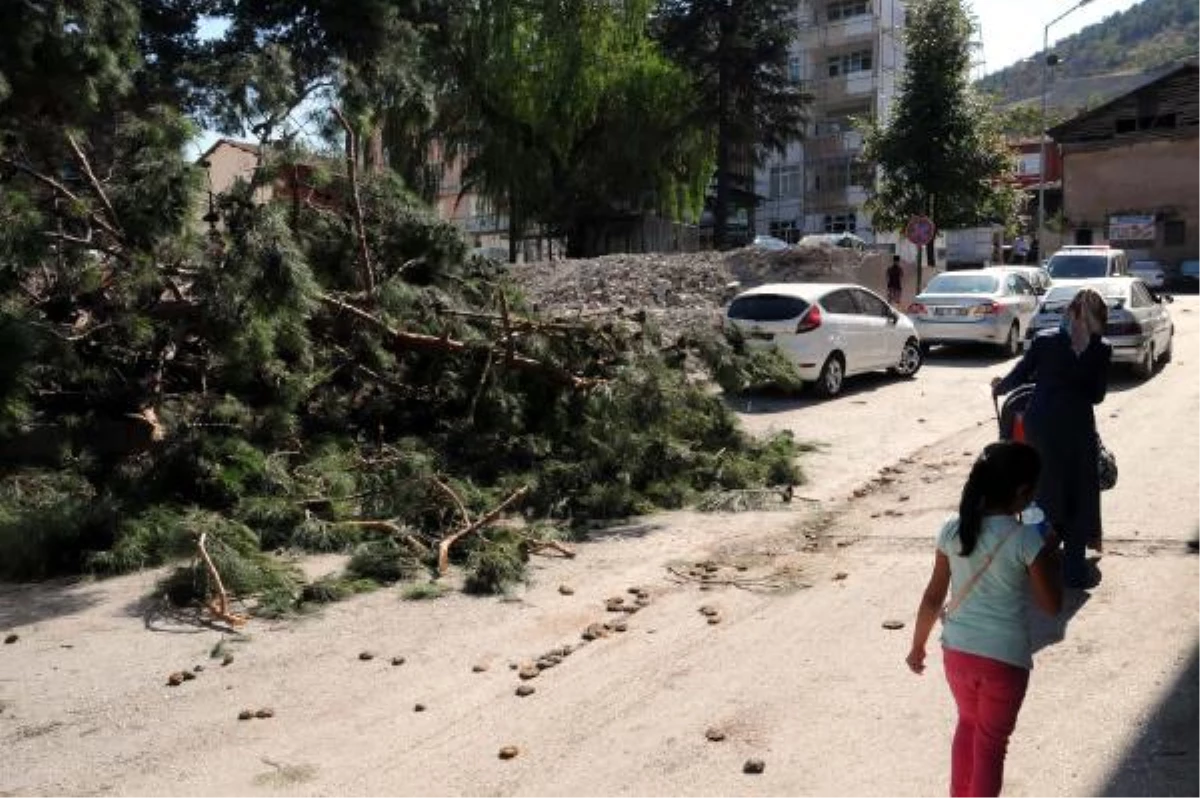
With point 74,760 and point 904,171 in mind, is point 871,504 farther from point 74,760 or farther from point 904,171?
point 904,171

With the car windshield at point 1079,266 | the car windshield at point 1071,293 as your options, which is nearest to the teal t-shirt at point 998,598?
the car windshield at point 1071,293

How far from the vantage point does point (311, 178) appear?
34.0 ft

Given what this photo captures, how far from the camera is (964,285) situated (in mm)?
21797

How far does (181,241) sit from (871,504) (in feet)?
20.3

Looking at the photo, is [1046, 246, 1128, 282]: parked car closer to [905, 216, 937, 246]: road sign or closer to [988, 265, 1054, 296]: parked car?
[988, 265, 1054, 296]: parked car

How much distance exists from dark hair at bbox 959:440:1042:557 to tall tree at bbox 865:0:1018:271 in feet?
100

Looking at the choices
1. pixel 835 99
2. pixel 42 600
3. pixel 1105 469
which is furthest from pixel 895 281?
pixel 835 99

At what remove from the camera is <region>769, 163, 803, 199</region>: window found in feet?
236

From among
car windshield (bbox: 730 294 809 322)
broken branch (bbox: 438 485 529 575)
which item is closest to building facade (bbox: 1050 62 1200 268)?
car windshield (bbox: 730 294 809 322)

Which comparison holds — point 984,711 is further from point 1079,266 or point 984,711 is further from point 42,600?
point 1079,266

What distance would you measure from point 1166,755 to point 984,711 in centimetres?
144

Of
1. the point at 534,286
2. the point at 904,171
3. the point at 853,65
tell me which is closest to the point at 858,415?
the point at 534,286

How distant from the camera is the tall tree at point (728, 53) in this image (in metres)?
43.0

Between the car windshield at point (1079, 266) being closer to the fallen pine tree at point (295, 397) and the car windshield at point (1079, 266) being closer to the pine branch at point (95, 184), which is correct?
the fallen pine tree at point (295, 397)
